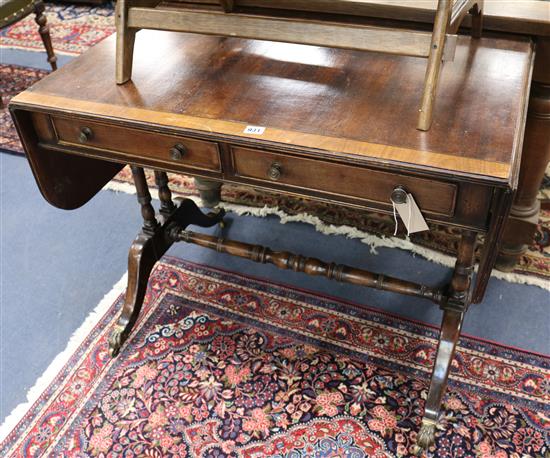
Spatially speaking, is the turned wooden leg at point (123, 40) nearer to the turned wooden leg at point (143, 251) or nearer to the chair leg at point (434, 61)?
the turned wooden leg at point (143, 251)

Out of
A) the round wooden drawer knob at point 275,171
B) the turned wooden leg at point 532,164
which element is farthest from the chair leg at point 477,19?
the round wooden drawer knob at point 275,171

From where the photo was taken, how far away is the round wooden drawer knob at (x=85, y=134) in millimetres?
1274

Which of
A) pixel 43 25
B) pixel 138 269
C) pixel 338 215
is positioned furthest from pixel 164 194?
pixel 43 25

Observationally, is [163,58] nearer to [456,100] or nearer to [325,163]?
[325,163]

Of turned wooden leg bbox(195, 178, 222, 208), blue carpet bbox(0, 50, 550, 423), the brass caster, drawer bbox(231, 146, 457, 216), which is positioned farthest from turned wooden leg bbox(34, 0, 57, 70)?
the brass caster

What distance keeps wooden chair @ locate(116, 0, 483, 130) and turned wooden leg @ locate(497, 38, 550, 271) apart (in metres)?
0.24

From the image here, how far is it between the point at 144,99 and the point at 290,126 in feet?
1.18

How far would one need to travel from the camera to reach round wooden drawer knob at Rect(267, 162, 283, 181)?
1155 millimetres

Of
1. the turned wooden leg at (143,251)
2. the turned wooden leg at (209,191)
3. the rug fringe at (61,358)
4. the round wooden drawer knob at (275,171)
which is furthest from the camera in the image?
the turned wooden leg at (209,191)

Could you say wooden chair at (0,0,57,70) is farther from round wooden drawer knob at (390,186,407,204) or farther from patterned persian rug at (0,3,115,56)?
round wooden drawer knob at (390,186,407,204)

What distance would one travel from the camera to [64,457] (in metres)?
1.51

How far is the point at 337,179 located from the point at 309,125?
0.41 feet

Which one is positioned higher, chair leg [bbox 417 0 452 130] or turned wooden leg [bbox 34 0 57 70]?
chair leg [bbox 417 0 452 130]

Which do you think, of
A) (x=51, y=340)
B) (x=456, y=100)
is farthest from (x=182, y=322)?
(x=456, y=100)
